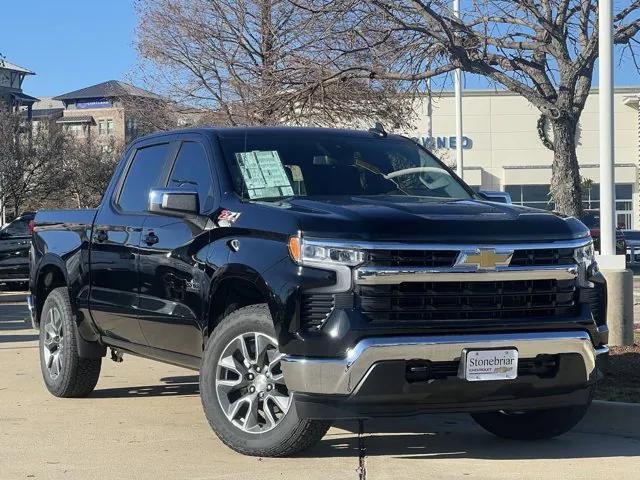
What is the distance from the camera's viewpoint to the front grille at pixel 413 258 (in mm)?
5629

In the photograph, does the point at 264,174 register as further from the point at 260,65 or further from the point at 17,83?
the point at 17,83

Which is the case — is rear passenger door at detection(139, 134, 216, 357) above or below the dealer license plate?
above

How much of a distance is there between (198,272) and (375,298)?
1.39m

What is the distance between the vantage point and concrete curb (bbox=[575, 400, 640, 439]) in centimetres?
730

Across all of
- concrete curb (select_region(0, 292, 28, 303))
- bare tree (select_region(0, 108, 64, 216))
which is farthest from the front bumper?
bare tree (select_region(0, 108, 64, 216))

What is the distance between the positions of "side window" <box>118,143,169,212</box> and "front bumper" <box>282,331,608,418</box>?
2.46 meters

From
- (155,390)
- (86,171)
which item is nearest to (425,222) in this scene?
(155,390)

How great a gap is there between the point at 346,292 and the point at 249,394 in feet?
3.25

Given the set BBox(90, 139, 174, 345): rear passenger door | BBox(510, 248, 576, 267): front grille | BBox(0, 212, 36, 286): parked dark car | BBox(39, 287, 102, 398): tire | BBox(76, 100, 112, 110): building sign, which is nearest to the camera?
BBox(510, 248, 576, 267): front grille

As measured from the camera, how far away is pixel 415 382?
565 centimetres

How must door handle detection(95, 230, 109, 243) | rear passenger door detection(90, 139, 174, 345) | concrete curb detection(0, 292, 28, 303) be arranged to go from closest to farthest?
rear passenger door detection(90, 139, 174, 345) → door handle detection(95, 230, 109, 243) → concrete curb detection(0, 292, 28, 303)

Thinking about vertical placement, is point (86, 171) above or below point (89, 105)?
below

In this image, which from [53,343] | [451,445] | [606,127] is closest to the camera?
[451,445]

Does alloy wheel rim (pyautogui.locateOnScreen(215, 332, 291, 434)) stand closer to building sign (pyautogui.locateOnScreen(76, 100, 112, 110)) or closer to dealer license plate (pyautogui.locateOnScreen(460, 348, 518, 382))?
dealer license plate (pyautogui.locateOnScreen(460, 348, 518, 382))
